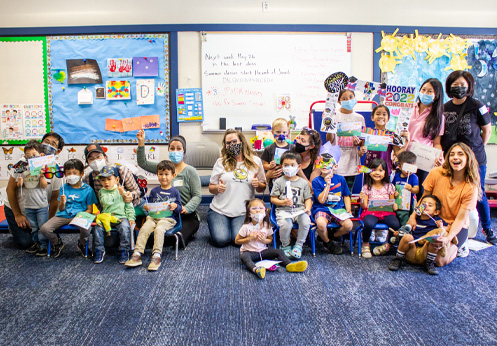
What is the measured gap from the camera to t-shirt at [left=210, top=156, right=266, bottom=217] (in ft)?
11.7

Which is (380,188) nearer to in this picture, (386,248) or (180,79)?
(386,248)

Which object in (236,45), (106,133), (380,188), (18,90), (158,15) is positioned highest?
(158,15)

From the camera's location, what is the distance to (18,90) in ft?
16.3

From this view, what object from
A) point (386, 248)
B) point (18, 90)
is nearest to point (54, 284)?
point (386, 248)

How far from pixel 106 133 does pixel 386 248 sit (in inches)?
153

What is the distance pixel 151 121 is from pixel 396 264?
3.58 metres

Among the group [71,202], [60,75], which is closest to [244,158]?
[71,202]

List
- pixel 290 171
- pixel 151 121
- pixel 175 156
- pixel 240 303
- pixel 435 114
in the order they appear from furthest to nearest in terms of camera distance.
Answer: pixel 151 121 → pixel 175 156 → pixel 435 114 → pixel 290 171 → pixel 240 303

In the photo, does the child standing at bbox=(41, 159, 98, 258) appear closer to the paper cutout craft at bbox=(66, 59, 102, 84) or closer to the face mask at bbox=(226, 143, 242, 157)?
the face mask at bbox=(226, 143, 242, 157)

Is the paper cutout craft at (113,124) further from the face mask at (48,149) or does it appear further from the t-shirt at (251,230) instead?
the t-shirt at (251,230)

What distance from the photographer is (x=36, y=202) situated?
3.31 metres

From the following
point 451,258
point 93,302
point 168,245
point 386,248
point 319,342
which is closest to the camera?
point 319,342

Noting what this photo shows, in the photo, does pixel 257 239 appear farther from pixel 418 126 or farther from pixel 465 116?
pixel 465 116

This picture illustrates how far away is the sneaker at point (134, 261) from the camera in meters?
2.96
